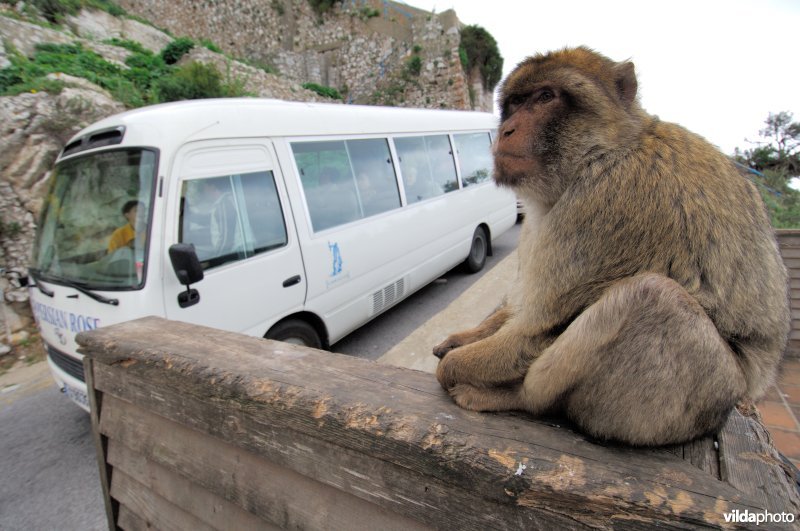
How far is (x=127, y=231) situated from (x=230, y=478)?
2.25 meters

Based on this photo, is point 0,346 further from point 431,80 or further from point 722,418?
point 431,80

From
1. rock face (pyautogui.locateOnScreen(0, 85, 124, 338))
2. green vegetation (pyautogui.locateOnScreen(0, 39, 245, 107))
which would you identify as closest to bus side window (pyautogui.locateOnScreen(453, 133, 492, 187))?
rock face (pyautogui.locateOnScreen(0, 85, 124, 338))

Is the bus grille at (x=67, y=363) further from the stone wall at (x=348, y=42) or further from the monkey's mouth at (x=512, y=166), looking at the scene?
the stone wall at (x=348, y=42)

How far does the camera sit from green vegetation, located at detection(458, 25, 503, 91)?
1892 cm

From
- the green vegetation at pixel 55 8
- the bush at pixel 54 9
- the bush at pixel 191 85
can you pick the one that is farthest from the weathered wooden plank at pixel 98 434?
the bush at pixel 54 9

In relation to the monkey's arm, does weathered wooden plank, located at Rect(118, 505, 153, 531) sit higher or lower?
lower

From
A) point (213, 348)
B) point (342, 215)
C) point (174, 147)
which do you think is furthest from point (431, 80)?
point (213, 348)

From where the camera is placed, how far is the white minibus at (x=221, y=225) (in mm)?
2715

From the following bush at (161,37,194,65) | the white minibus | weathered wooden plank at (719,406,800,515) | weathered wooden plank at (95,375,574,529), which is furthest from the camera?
bush at (161,37,194,65)

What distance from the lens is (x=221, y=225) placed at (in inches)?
122

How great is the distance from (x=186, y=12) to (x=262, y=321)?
20.3 metres

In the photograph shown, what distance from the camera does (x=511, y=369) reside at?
1.20m

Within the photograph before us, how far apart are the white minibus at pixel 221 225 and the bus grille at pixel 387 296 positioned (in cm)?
3

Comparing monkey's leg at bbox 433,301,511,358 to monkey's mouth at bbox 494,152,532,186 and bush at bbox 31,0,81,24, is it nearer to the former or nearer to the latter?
monkey's mouth at bbox 494,152,532,186
